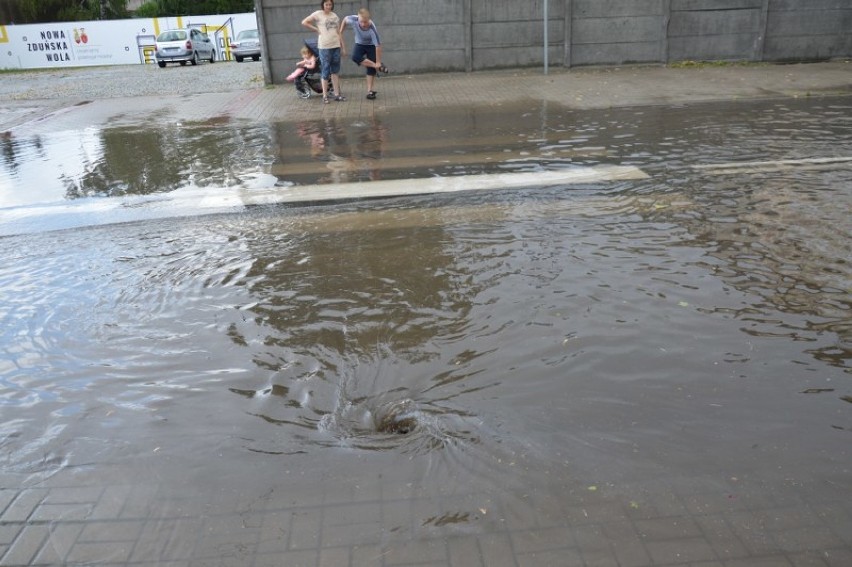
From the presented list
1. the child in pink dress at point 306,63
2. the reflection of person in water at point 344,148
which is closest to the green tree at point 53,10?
the child in pink dress at point 306,63

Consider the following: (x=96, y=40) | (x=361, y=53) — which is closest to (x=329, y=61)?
(x=361, y=53)

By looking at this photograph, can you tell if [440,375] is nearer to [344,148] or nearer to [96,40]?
[344,148]

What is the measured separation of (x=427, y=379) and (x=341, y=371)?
20.8 inches

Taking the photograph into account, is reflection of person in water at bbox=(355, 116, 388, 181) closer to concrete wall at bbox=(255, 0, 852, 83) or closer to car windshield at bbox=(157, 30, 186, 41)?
concrete wall at bbox=(255, 0, 852, 83)

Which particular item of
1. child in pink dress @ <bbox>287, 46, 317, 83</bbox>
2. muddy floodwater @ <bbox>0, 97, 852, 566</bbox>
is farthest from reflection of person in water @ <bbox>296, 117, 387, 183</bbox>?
child in pink dress @ <bbox>287, 46, 317, 83</bbox>

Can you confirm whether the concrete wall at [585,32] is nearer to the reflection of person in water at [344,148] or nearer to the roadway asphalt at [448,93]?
the roadway asphalt at [448,93]

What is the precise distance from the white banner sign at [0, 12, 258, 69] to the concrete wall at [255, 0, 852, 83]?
24158mm

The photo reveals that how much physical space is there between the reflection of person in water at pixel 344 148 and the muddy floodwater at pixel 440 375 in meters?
1.21

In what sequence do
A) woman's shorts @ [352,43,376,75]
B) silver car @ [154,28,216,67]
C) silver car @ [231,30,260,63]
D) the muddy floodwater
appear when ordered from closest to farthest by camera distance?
the muddy floodwater
woman's shorts @ [352,43,376,75]
silver car @ [154,28,216,67]
silver car @ [231,30,260,63]

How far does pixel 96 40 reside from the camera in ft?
Result: 128

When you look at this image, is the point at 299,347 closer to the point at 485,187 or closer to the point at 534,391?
the point at 534,391

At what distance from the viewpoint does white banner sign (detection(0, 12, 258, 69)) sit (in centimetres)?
3812

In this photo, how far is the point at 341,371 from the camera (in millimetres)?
4051

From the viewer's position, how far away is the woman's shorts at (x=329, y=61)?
13.6m
